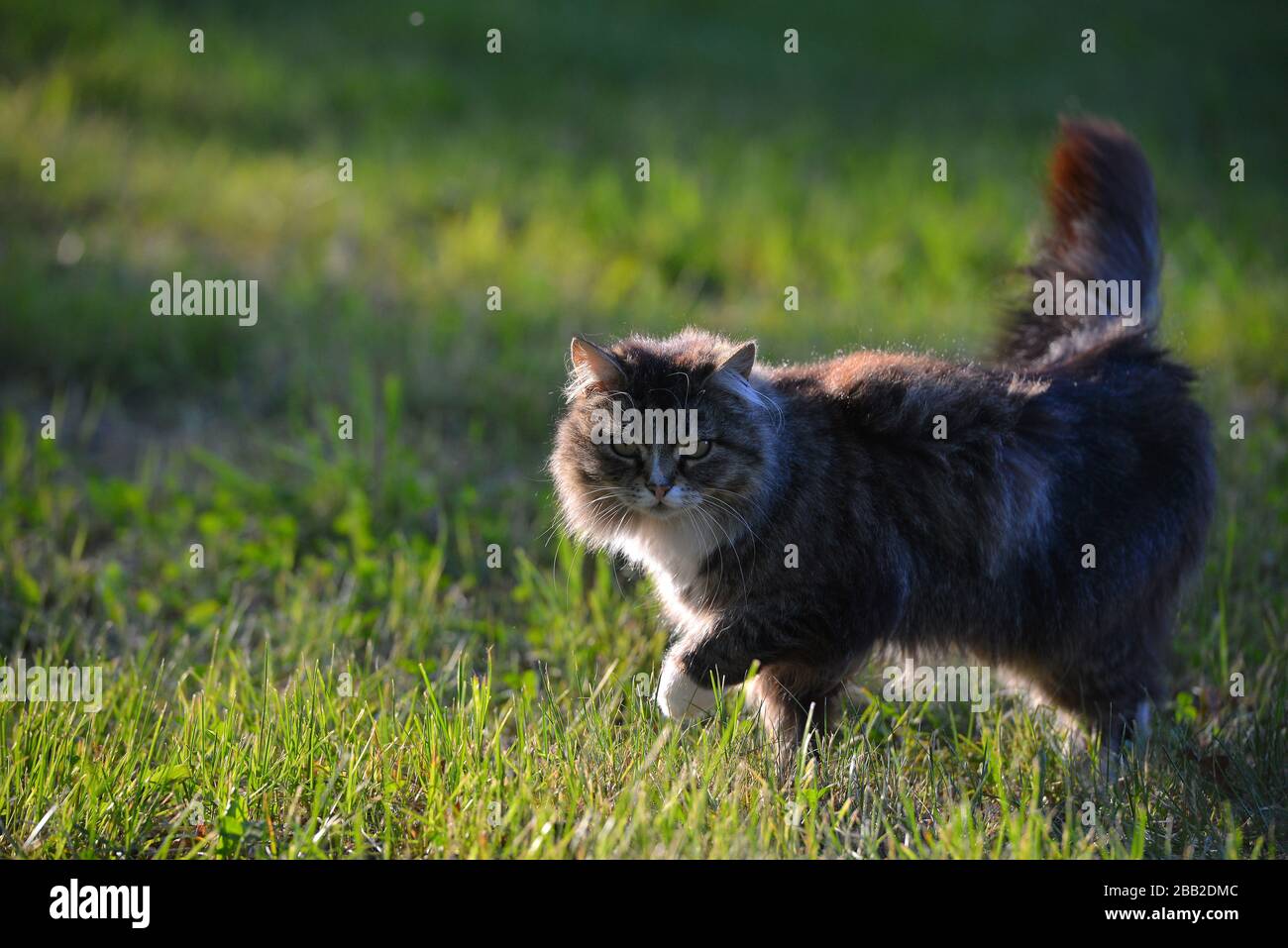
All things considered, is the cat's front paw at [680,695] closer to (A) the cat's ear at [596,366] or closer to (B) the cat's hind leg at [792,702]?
(B) the cat's hind leg at [792,702]

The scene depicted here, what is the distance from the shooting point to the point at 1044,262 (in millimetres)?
4816

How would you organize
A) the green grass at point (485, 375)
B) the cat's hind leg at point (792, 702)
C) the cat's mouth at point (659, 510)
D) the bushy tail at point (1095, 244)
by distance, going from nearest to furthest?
the green grass at point (485, 375)
the cat's mouth at point (659, 510)
the cat's hind leg at point (792, 702)
the bushy tail at point (1095, 244)

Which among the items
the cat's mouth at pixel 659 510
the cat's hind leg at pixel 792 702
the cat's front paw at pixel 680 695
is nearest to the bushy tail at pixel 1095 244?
the cat's hind leg at pixel 792 702

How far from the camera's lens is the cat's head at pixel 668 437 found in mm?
3762

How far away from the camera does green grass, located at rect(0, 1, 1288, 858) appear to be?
11.7ft

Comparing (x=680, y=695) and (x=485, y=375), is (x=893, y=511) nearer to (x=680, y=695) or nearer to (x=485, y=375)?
(x=680, y=695)

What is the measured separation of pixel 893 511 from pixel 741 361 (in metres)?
0.68

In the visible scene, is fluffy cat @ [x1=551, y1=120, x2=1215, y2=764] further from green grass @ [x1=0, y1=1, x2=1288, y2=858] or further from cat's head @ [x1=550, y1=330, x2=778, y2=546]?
green grass @ [x1=0, y1=1, x2=1288, y2=858]

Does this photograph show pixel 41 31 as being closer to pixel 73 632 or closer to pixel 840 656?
pixel 73 632

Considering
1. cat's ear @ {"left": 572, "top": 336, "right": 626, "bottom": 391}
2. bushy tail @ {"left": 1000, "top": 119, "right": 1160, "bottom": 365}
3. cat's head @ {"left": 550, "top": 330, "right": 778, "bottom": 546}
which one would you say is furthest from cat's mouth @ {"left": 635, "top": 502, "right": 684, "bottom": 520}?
bushy tail @ {"left": 1000, "top": 119, "right": 1160, "bottom": 365}

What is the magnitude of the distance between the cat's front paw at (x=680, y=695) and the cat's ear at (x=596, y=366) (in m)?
0.89

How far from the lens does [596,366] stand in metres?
3.89
